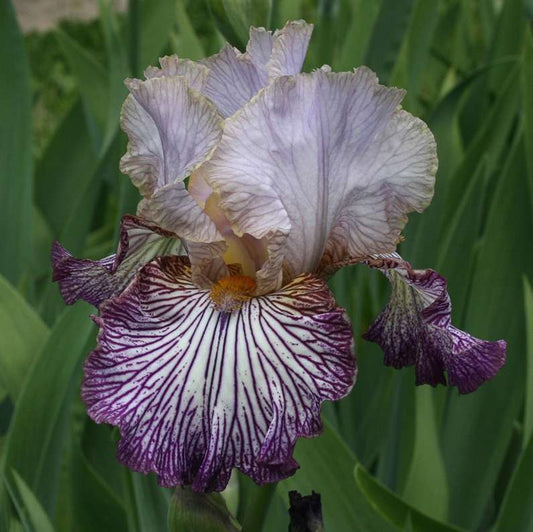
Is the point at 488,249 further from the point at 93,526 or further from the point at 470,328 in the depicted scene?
the point at 93,526

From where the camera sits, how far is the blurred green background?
949mm

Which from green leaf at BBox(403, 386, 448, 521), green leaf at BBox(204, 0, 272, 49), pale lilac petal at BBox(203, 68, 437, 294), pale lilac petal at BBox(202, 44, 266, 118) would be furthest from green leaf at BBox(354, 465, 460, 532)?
green leaf at BBox(204, 0, 272, 49)

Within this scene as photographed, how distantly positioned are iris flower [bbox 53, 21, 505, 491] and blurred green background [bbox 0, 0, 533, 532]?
133 millimetres

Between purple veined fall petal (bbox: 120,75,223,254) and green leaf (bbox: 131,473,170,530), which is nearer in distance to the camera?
purple veined fall petal (bbox: 120,75,223,254)

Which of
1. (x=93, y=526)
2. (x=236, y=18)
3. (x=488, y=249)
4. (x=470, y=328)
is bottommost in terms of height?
(x=93, y=526)

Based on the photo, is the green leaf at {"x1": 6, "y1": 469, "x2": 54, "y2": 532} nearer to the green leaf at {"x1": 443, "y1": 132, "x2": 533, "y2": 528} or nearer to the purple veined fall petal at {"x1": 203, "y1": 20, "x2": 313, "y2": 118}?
the purple veined fall petal at {"x1": 203, "y1": 20, "x2": 313, "y2": 118}

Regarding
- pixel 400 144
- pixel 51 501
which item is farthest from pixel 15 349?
pixel 400 144

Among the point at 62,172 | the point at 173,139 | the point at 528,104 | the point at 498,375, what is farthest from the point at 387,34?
the point at 173,139

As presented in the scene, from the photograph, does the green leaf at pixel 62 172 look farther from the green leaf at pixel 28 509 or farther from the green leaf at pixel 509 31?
the green leaf at pixel 28 509

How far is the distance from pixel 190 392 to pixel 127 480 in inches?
14.3

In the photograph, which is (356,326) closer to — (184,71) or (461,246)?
(461,246)

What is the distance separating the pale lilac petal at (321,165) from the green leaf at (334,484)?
0.25 m

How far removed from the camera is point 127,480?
97cm

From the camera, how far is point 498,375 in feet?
4.02
